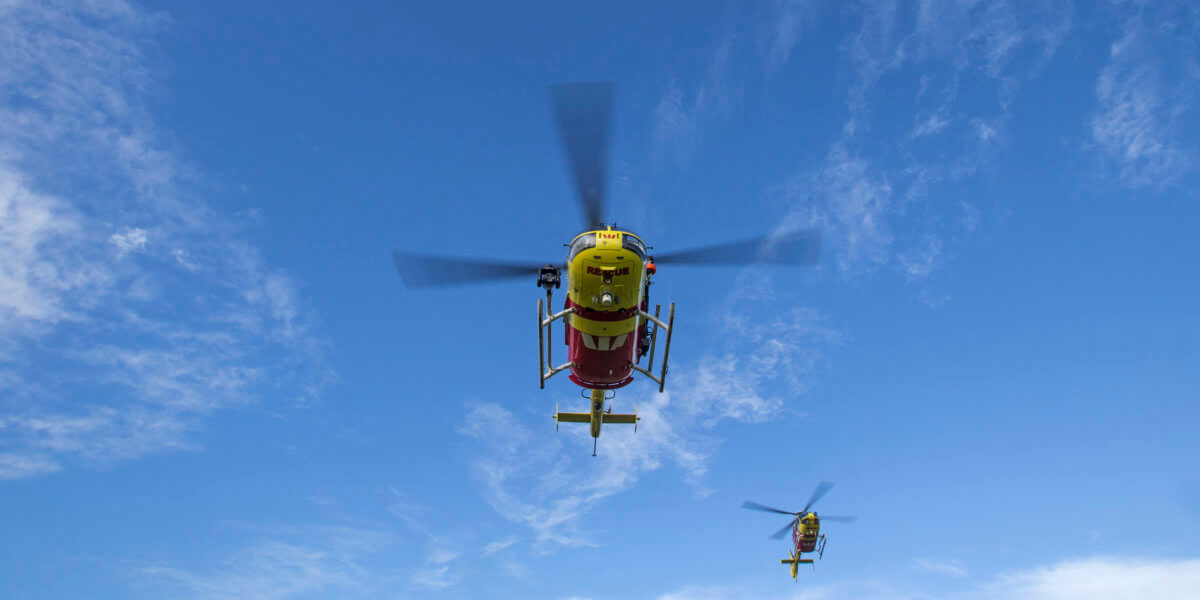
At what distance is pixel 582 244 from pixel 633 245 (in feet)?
4.41

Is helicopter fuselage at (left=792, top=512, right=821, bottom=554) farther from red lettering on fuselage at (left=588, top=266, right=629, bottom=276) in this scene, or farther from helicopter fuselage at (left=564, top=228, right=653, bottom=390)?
red lettering on fuselage at (left=588, top=266, right=629, bottom=276)

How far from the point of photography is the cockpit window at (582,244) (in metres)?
16.1

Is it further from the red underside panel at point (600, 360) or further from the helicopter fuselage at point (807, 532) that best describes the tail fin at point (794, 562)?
the red underside panel at point (600, 360)

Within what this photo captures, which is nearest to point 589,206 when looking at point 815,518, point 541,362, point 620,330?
point 620,330

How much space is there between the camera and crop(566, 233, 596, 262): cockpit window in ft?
52.8

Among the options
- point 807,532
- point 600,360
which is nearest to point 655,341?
point 600,360

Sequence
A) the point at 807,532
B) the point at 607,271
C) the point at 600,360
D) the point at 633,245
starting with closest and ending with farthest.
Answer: the point at 607,271
the point at 633,245
the point at 600,360
the point at 807,532

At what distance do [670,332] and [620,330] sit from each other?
59.3 inches

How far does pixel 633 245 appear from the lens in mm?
16312

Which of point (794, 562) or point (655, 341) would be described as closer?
point (655, 341)

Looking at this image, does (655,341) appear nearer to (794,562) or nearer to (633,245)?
(633,245)

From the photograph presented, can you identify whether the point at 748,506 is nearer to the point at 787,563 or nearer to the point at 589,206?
the point at 787,563

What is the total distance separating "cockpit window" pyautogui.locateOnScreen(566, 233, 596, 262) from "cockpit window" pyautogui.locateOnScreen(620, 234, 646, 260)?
0.78 meters

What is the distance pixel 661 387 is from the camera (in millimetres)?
19750
